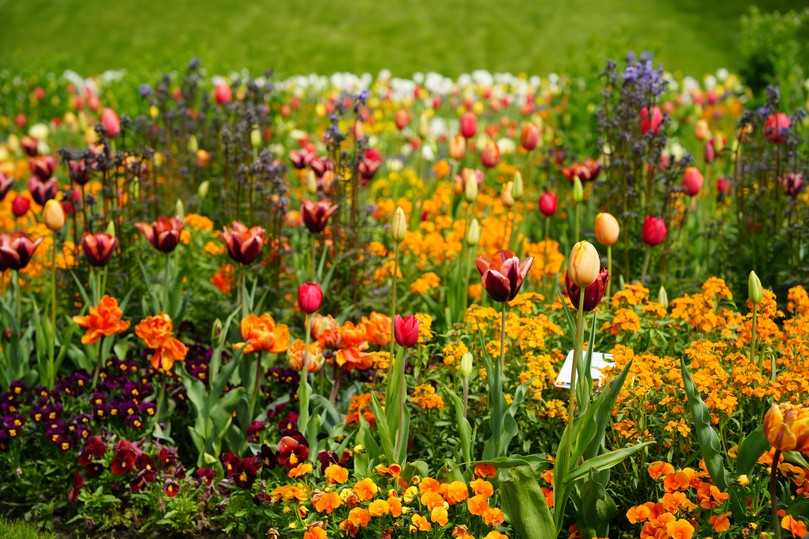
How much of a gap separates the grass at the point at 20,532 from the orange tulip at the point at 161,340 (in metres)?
0.66

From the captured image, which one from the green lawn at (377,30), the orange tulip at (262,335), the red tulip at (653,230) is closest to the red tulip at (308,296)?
the orange tulip at (262,335)

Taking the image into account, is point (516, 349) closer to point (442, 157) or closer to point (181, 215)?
point (181, 215)

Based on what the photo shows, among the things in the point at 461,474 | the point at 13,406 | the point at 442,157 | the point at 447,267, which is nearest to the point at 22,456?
the point at 13,406

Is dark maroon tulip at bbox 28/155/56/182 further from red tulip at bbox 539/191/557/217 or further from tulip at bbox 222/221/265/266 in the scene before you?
Result: red tulip at bbox 539/191/557/217

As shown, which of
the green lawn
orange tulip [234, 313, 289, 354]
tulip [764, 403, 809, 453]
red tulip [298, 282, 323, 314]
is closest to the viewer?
tulip [764, 403, 809, 453]

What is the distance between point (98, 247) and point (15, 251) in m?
0.30

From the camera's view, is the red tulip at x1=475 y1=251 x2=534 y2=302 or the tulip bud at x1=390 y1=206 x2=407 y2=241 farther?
the tulip bud at x1=390 y1=206 x2=407 y2=241

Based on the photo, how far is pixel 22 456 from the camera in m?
3.41

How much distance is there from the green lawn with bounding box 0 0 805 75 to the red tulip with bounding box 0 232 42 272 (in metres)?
10.5

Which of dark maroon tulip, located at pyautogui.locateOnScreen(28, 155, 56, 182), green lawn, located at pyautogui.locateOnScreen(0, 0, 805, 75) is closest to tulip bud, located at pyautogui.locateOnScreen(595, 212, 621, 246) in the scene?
dark maroon tulip, located at pyautogui.locateOnScreen(28, 155, 56, 182)

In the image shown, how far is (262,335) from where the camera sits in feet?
10.1

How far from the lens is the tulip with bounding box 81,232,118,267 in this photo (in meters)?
3.49

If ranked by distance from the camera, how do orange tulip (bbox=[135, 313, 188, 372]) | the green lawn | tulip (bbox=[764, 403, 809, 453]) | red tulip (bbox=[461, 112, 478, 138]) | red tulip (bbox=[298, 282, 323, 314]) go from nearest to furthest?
tulip (bbox=[764, 403, 809, 453]) < red tulip (bbox=[298, 282, 323, 314]) < orange tulip (bbox=[135, 313, 188, 372]) < red tulip (bbox=[461, 112, 478, 138]) < the green lawn

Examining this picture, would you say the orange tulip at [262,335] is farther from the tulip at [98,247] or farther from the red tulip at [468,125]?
the red tulip at [468,125]
